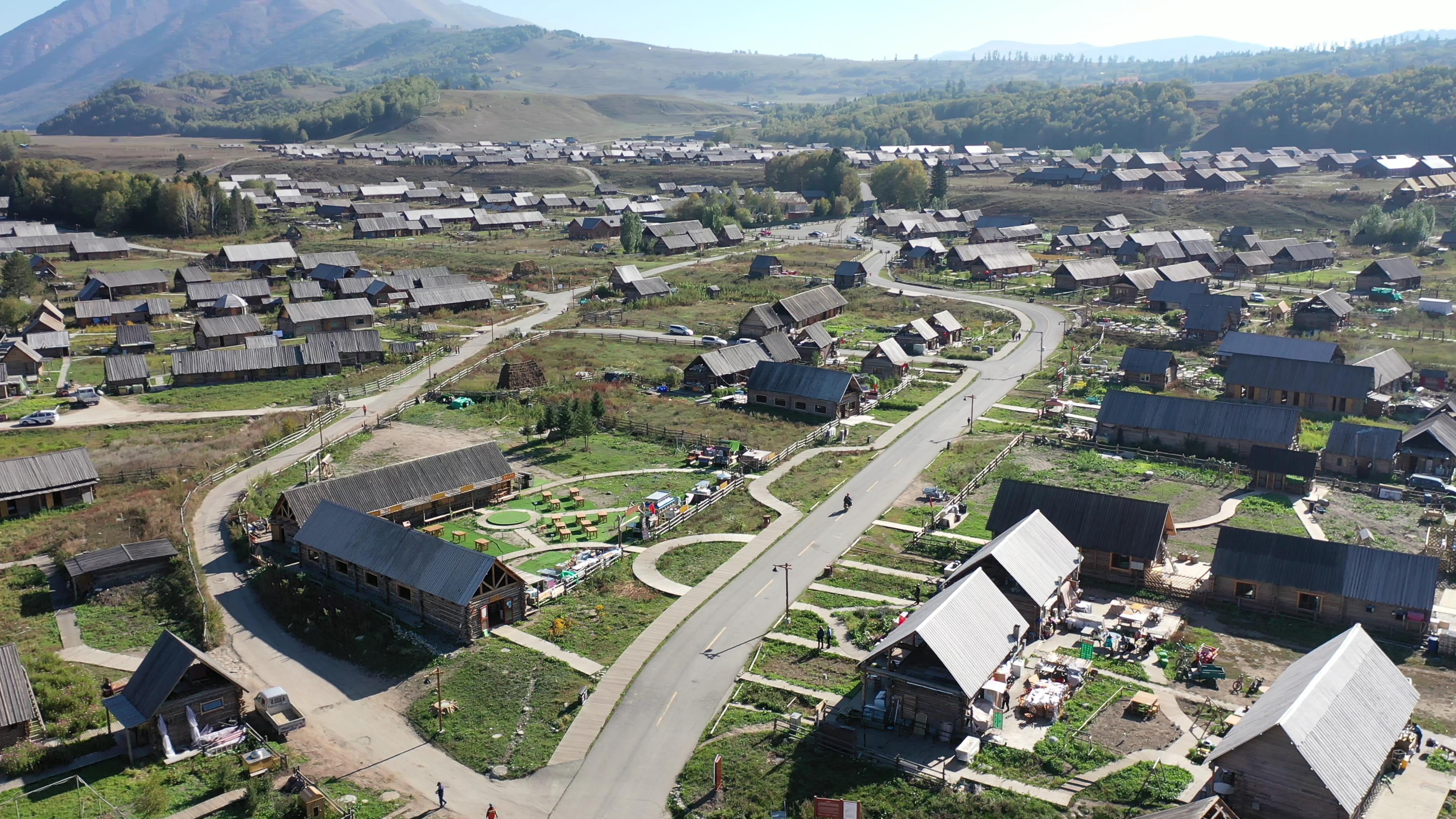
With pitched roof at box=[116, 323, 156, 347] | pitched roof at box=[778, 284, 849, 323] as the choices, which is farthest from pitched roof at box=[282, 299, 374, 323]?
pitched roof at box=[778, 284, 849, 323]

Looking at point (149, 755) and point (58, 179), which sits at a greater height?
point (58, 179)

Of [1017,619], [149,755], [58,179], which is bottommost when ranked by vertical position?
[149,755]

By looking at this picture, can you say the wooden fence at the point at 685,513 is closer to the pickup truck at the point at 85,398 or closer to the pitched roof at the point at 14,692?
the pitched roof at the point at 14,692

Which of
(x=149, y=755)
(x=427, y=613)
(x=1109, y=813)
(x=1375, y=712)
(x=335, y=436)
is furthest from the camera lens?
(x=335, y=436)

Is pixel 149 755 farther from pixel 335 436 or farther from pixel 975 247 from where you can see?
pixel 975 247

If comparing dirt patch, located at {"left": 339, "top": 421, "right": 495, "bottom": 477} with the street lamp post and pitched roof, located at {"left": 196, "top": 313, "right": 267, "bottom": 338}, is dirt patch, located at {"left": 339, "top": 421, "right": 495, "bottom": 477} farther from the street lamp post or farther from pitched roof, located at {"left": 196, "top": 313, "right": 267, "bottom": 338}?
pitched roof, located at {"left": 196, "top": 313, "right": 267, "bottom": 338}

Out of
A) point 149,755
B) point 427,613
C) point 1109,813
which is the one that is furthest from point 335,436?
point 1109,813

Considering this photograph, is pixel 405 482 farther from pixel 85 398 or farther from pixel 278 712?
pixel 85 398
